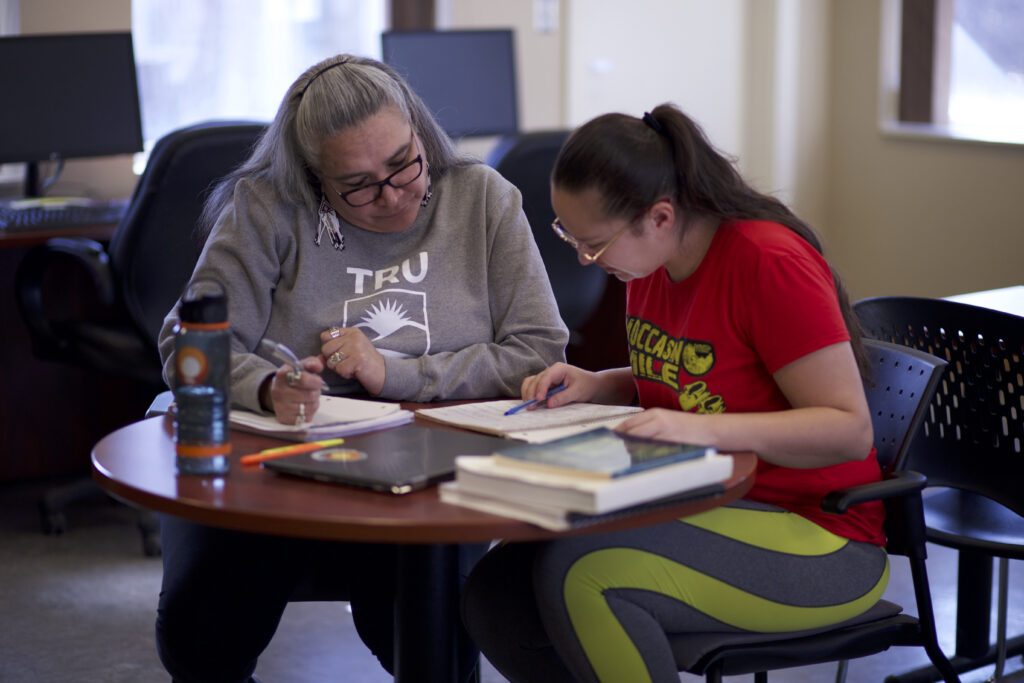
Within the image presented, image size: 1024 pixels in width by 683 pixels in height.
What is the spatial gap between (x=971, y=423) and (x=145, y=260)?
1.86m

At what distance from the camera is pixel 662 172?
146 centimetres

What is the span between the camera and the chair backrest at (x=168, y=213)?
2729 millimetres

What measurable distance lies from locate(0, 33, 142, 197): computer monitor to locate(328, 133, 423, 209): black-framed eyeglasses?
6.77ft

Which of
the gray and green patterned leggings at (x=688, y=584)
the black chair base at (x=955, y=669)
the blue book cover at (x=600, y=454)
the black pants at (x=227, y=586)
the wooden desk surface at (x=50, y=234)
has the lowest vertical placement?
the black chair base at (x=955, y=669)

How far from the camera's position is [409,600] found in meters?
1.44

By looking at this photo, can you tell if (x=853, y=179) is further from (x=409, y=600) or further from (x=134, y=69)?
(x=409, y=600)

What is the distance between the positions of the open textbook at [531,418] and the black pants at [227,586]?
23 centimetres

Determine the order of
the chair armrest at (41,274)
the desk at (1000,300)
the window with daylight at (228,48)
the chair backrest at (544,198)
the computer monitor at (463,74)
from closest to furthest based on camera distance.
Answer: the desk at (1000,300) → the chair armrest at (41,274) → the chair backrest at (544,198) → the computer monitor at (463,74) → the window with daylight at (228,48)

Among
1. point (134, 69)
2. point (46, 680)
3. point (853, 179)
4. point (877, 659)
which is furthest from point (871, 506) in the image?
point (853, 179)

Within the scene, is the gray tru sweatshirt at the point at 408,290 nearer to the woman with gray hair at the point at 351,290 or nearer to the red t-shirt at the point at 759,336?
the woman with gray hair at the point at 351,290

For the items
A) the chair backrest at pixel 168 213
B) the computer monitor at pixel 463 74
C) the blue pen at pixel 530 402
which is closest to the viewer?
the blue pen at pixel 530 402

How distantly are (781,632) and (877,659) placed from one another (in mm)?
1070

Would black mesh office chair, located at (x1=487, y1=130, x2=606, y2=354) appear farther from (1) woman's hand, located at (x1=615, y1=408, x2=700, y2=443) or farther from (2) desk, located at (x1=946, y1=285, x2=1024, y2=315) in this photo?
(1) woman's hand, located at (x1=615, y1=408, x2=700, y2=443)

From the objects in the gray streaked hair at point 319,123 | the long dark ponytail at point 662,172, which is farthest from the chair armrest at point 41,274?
the long dark ponytail at point 662,172
